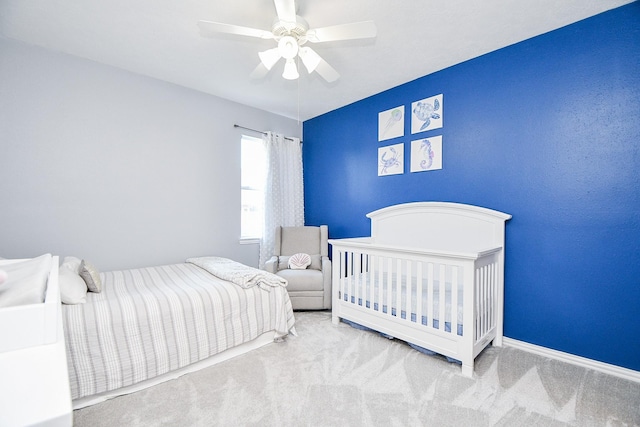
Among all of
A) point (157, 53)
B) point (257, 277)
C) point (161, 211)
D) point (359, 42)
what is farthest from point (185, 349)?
point (359, 42)

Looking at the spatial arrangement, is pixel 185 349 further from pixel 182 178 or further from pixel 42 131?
pixel 42 131

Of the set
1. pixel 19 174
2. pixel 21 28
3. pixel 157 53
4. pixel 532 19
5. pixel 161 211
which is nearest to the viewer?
pixel 532 19

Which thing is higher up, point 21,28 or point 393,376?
point 21,28

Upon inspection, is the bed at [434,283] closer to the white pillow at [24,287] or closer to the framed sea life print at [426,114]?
the framed sea life print at [426,114]

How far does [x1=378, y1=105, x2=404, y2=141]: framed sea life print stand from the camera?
3098 millimetres

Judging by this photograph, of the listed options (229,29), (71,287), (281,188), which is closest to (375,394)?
(71,287)

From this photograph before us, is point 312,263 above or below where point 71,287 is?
below

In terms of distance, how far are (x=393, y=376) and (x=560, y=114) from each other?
227cm

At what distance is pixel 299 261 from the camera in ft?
11.1

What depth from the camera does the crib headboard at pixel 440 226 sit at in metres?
2.44

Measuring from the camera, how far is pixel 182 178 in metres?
3.25

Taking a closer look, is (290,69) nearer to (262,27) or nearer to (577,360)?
(262,27)

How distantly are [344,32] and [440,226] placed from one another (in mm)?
1867

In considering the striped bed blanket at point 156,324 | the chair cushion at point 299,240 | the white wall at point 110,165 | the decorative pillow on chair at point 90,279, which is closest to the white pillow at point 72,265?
→ the decorative pillow on chair at point 90,279
